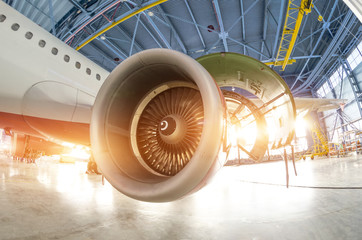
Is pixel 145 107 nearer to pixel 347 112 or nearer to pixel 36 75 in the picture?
pixel 36 75

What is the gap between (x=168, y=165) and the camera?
5.01ft

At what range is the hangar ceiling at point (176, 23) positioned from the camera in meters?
8.76

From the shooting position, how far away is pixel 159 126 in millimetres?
1483

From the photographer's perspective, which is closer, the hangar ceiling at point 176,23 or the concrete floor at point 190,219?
the concrete floor at point 190,219

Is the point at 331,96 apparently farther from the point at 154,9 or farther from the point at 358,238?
the point at 358,238

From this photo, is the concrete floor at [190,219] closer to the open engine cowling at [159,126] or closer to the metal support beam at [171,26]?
the open engine cowling at [159,126]

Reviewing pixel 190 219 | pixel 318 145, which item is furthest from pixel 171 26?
pixel 318 145

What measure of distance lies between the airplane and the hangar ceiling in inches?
237

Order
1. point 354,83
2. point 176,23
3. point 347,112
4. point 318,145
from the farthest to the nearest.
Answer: point 347,112
point 354,83
point 318,145
point 176,23

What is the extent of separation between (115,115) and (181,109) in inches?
21.6

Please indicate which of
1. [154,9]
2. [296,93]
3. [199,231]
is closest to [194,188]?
[199,231]

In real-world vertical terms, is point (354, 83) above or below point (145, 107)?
above

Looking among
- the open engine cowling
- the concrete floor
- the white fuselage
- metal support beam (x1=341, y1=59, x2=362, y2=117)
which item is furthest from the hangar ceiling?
the concrete floor

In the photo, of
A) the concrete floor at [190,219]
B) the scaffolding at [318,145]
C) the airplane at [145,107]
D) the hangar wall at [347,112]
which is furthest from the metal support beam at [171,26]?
the hangar wall at [347,112]
